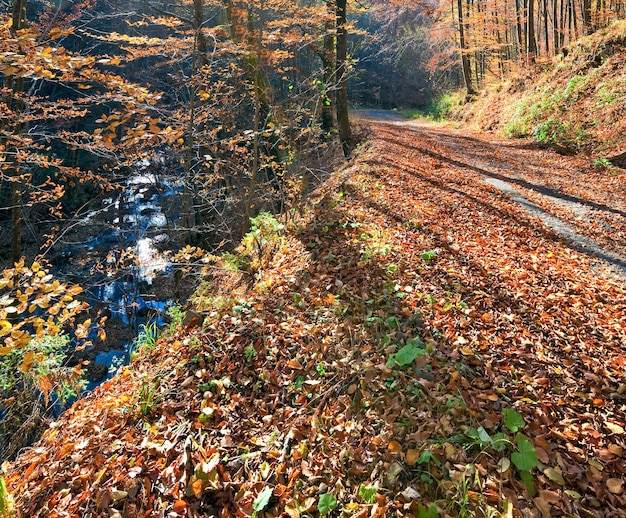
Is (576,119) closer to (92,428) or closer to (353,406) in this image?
(353,406)

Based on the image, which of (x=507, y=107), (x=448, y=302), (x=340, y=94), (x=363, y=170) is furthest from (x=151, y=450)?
(x=507, y=107)

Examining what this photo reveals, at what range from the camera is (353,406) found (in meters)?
3.48

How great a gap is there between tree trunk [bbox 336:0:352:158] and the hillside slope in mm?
6711

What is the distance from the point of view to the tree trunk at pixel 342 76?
35.7ft

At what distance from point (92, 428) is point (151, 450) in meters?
0.81

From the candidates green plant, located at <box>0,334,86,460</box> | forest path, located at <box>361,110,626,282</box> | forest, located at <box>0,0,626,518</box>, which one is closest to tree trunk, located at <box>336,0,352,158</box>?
forest path, located at <box>361,110,626,282</box>

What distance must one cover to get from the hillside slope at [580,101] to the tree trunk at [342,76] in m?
6.71

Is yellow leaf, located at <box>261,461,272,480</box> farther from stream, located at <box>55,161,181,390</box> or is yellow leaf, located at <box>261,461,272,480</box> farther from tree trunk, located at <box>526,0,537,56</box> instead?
tree trunk, located at <box>526,0,537,56</box>

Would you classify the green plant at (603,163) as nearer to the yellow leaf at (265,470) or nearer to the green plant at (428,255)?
the green plant at (428,255)

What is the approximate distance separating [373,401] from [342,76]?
9.38 metres

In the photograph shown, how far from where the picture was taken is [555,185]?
9164mm

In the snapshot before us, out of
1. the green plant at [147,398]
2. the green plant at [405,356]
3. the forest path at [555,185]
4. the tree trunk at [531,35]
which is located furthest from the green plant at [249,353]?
the tree trunk at [531,35]

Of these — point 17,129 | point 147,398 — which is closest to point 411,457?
point 147,398

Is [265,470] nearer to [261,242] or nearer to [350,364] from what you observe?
[350,364]
